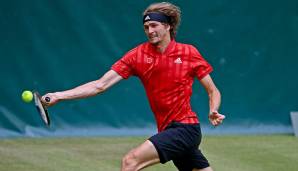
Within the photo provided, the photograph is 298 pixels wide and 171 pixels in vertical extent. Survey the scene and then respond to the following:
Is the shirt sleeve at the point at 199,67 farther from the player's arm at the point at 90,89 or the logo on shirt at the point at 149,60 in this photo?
the player's arm at the point at 90,89

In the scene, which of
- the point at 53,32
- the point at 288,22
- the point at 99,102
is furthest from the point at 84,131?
the point at 288,22

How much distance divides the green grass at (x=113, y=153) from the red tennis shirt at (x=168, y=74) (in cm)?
247

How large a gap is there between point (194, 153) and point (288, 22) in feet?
17.9

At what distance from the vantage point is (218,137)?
11078 millimetres

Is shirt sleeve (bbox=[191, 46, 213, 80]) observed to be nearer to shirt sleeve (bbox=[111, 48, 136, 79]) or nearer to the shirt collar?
the shirt collar

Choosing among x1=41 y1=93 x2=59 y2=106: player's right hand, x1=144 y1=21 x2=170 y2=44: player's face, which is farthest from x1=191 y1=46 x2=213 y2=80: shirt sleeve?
x1=41 y1=93 x2=59 y2=106: player's right hand

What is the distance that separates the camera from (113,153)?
965 centimetres

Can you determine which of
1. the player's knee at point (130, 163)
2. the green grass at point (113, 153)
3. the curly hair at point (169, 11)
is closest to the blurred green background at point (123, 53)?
the green grass at point (113, 153)

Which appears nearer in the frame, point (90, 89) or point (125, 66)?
point (90, 89)

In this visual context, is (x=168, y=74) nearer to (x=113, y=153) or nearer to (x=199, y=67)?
(x=199, y=67)

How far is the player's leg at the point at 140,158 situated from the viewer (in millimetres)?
5848

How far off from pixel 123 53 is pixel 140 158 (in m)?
5.09

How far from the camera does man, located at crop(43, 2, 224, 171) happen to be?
615cm

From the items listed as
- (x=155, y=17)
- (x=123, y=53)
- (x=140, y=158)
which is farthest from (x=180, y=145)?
(x=123, y=53)
